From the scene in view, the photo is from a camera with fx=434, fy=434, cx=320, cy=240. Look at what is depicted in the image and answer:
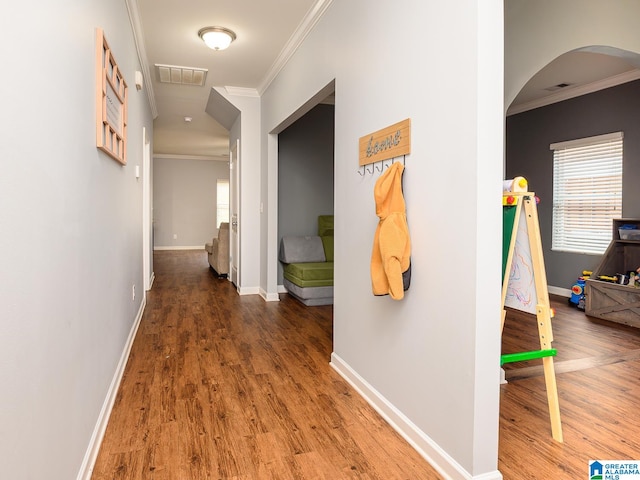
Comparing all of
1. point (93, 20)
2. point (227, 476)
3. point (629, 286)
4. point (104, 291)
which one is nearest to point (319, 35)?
point (93, 20)

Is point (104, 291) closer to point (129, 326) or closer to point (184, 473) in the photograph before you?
point (184, 473)

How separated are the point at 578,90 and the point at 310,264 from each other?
3933 millimetres

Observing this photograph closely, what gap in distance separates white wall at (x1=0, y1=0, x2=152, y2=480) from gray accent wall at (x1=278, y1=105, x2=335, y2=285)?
3592 millimetres

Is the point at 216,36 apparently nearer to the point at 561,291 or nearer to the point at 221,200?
the point at 561,291

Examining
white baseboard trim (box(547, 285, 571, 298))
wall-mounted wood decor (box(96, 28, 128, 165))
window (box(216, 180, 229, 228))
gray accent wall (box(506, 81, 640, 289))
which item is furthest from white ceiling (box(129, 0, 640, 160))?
window (box(216, 180, 229, 228))

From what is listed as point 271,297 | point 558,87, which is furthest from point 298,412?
point 558,87

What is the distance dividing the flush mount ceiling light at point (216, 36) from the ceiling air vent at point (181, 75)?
93 centimetres

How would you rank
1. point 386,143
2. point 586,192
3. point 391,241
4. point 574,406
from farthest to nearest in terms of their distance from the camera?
point 586,192 < point 574,406 < point 386,143 < point 391,241

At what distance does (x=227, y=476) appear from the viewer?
1.74m

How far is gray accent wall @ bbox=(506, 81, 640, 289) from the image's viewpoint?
487 centimetres

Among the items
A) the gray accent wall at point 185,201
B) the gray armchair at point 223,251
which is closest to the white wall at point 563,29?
the gray armchair at point 223,251

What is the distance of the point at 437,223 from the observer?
1857 millimetres

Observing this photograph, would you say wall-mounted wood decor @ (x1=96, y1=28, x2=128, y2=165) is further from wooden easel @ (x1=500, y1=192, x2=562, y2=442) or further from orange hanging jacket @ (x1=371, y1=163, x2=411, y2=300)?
wooden easel @ (x1=500, y1=192, x2=562, y2=442)

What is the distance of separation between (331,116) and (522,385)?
14.0 ft
